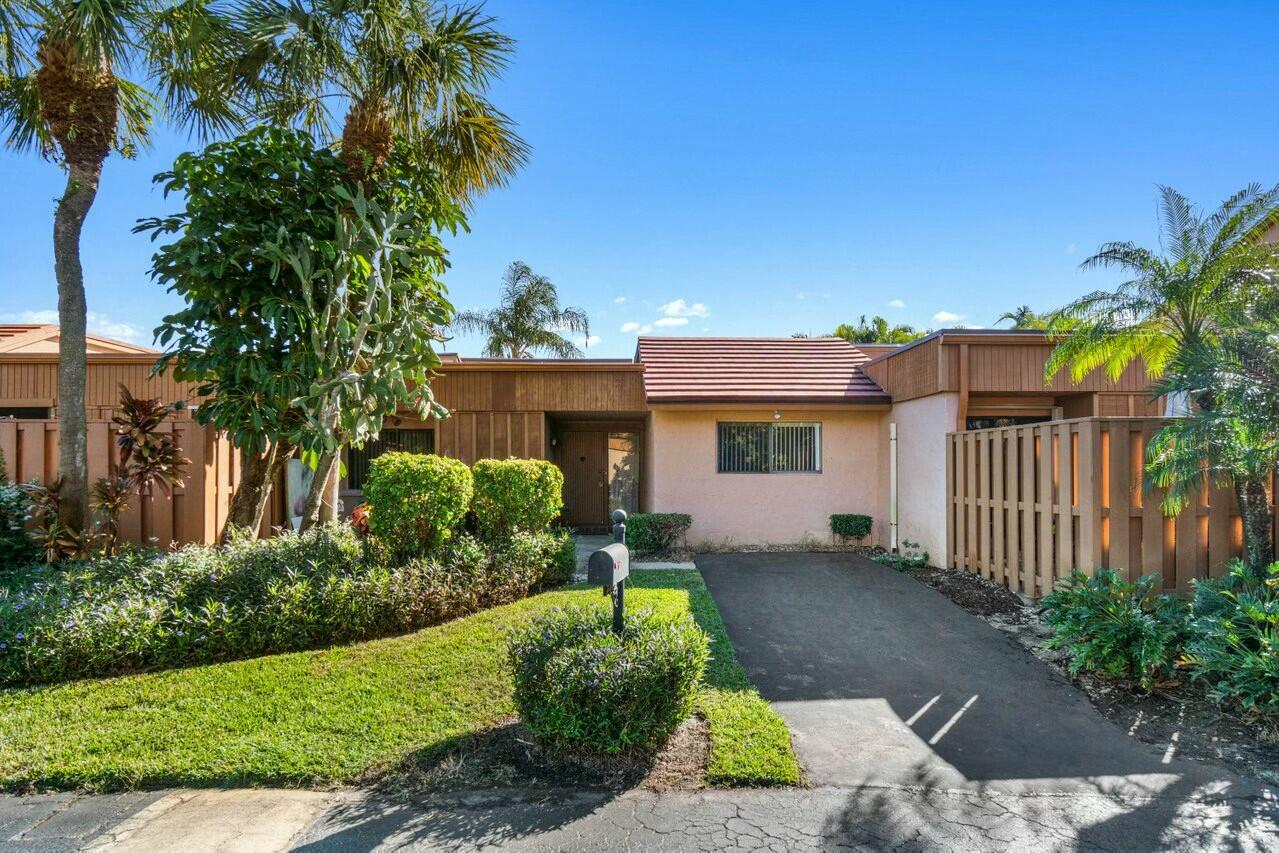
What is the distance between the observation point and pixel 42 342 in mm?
11969

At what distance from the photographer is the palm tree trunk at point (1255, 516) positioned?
5273 mm

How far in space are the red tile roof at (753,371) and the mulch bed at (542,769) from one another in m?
7.28

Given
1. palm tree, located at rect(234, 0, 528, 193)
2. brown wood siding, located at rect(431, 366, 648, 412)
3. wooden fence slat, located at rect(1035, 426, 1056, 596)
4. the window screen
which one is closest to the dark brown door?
brown wood siding, located at rect(431, 366, 648, 412)

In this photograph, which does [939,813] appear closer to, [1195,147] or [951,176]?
[1195,147]

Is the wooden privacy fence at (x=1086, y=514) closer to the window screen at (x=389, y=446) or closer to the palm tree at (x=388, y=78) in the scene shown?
the palm tree at (x=388, y=78)

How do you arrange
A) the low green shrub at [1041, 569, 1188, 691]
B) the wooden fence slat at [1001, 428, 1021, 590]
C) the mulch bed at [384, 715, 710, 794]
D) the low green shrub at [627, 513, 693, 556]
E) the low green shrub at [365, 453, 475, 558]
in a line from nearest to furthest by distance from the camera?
1. the mulch bed at [384, 715, 710, 794]
2. the low green shrub at [1041, 569, 1188, 691]
3. the low green shrub at [365, 453, 475, 558]
4. the wooden fence slat at [1001, 428, 1021, 590]
5. the low green shrub at [627, 513, 693, 556]

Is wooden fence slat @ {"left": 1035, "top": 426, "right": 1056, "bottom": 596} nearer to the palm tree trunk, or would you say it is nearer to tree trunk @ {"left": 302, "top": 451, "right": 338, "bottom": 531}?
the palm tree trunk

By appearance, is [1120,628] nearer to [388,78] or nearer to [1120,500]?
[1120,500]

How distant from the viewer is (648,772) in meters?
3.54

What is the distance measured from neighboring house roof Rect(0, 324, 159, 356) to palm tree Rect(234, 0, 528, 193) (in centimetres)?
670

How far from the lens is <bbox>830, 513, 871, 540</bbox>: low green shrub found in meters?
10.6

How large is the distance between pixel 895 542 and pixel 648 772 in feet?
26.3

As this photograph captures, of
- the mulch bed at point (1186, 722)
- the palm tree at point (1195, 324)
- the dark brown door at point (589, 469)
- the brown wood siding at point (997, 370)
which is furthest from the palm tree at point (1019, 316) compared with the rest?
the mulch bed at point (1186, 722)

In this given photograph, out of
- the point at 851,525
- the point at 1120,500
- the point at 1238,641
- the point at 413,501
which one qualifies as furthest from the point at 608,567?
the point at 851,525
